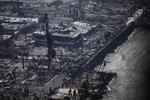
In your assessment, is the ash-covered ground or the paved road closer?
the ash-covered ground

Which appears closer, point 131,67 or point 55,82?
point 55,82

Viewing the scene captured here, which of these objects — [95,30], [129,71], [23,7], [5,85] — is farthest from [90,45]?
[23,7]

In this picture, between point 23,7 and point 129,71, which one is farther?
point 23,7

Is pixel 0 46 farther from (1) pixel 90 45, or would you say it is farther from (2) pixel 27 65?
(1) pixel 90 45

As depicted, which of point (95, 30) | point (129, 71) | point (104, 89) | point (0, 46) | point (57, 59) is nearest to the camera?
point (104, 89)

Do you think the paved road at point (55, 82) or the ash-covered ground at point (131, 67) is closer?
the ash-covered ground at point (131, 67)

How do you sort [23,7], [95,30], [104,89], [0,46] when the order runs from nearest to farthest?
[104,89] → [0,46] → [95,30] → [23,7]

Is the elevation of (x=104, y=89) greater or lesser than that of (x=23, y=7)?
lesser

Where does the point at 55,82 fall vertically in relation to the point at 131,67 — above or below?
below
